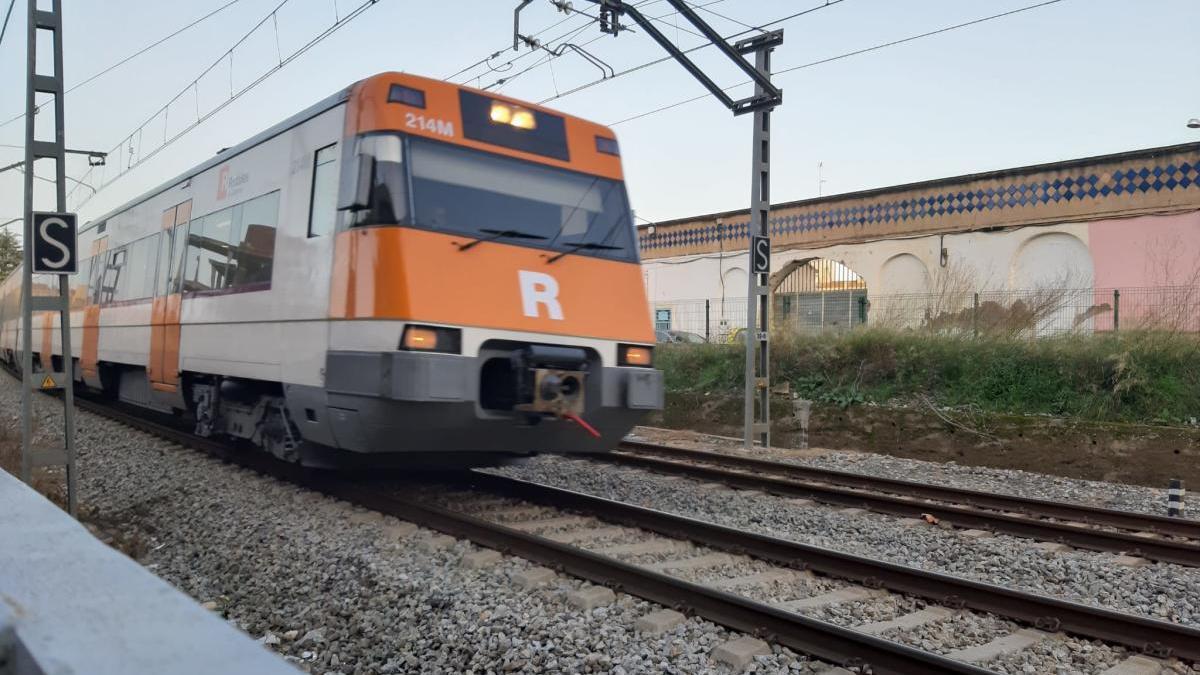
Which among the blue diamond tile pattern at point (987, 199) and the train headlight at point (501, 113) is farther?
the blue diamond tile pattern at point (987, 199)

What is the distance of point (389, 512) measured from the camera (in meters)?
7.16

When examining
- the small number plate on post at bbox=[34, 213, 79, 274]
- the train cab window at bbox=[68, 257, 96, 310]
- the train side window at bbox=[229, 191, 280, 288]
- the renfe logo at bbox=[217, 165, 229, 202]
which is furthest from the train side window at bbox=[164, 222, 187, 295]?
the train cab window at bbox=[68, 257, 96, 310]

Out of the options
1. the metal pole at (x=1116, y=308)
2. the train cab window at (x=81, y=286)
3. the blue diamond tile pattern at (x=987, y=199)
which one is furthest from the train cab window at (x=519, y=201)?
the blue diamond tile pattern at (x=987, y=199)

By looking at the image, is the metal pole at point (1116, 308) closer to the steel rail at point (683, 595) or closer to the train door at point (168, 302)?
the steel rail at point (683, 595)

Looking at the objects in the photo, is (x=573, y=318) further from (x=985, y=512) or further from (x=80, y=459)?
(x=80, y=459)

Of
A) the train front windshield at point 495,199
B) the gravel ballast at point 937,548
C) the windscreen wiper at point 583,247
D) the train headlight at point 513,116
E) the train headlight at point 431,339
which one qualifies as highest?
the train headlight at point 513,116

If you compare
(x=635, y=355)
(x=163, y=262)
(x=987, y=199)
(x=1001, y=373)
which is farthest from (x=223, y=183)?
(x=987, y=199)

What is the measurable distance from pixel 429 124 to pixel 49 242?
3836 millimetres

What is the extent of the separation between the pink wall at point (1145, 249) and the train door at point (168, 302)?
1664cm

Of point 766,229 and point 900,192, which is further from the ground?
point 900,192

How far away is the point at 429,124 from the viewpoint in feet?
21.6

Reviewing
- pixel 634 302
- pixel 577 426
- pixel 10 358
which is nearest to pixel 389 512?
pixel 577 426

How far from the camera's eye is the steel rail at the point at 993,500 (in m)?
7.29

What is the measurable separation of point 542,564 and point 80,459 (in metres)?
8.05
